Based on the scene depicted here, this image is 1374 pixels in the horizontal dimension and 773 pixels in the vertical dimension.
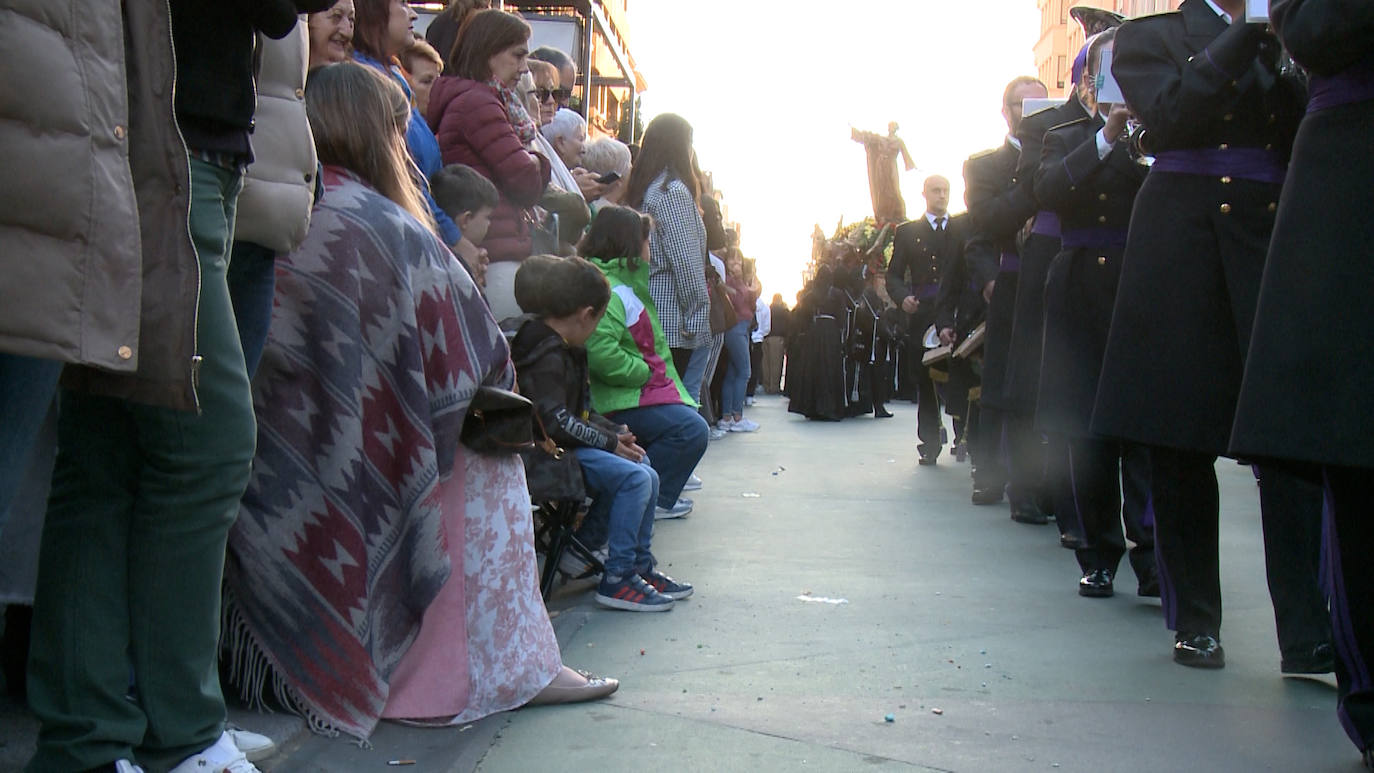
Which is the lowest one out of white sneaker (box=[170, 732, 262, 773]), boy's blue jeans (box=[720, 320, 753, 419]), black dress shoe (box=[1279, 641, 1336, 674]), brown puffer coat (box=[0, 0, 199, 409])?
boy's blue jeans (box=[720, 320, 753, 419])

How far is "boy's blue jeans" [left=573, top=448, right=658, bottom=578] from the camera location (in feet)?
18.0

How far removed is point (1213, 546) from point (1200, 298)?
724 millimetres

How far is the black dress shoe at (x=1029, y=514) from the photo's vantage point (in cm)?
823

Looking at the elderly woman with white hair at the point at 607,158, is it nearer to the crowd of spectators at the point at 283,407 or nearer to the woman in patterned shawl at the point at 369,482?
the crowd of spectators at the point at 283,407

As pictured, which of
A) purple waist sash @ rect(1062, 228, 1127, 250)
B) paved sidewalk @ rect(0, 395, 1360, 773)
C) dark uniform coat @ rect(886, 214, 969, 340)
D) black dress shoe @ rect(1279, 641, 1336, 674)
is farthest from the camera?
dark uniform coat @ rect(886, 214, 969, 340)

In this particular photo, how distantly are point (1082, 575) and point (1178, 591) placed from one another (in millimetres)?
1588

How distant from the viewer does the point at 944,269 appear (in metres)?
10.7

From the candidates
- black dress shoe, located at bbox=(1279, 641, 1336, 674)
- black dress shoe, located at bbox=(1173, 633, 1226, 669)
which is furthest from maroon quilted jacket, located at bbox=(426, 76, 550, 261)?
black dress shoe, located at bbox=(1279, 641, 1336, 674)

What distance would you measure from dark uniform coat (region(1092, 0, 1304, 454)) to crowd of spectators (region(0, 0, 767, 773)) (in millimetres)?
1755

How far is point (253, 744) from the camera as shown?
3.19 meters

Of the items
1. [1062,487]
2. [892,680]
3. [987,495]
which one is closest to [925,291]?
[987,495]

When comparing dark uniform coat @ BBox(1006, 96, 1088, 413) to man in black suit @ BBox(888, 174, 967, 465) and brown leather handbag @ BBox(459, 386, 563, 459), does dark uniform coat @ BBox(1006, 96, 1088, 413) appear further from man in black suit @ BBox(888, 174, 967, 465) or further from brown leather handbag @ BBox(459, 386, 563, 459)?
man in black suit @ BBox(888, 174, 967, 465)

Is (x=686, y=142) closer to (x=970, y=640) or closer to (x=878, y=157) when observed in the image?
(x=970, y=640)

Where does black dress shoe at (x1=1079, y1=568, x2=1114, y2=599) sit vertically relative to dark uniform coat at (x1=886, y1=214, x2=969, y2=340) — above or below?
below
